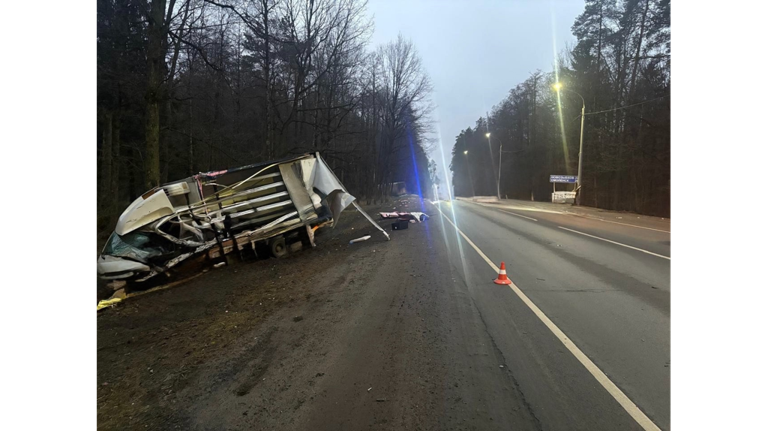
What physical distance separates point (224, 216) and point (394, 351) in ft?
22.5

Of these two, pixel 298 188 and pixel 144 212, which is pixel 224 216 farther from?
→ pixel 298 188

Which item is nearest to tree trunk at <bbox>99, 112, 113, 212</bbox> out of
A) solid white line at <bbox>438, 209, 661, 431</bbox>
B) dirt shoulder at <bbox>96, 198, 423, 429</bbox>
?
dirt shoulder at <bbox>96, 198, 423, 429</bbox>

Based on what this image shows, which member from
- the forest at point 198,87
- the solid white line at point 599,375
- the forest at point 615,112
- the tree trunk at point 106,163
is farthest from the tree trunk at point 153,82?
the forest at point 615,112

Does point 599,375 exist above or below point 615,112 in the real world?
below

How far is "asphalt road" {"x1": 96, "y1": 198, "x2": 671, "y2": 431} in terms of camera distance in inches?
104

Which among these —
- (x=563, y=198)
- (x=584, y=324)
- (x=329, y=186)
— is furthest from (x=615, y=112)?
(x=584, y=324)

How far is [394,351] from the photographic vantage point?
3703mm

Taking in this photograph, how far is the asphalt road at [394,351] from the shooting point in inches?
104

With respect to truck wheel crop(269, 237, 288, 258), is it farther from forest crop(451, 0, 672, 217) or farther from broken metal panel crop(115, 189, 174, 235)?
forest crop(451, 0, 672, 217)

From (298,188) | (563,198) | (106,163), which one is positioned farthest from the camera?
(563,198)

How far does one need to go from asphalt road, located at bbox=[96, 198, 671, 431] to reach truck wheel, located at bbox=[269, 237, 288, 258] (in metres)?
2.06

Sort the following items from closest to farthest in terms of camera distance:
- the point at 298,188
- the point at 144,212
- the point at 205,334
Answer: the point at 205,334 → the point at 144,212 → the point at 298,188
